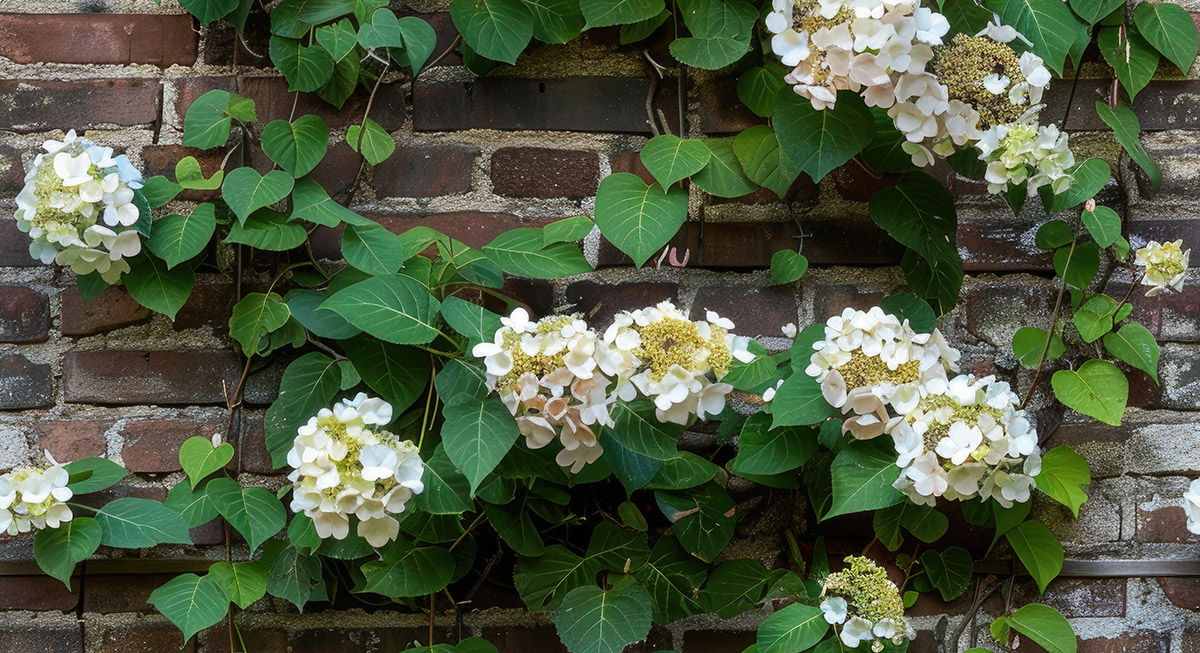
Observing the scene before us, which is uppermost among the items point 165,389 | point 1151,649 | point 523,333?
point 523,333

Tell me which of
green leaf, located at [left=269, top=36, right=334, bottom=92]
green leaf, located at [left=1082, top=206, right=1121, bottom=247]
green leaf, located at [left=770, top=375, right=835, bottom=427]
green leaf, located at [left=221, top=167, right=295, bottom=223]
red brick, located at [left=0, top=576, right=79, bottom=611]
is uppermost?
green leaf, located at [left=269, top=36, right=334, bottom=92]

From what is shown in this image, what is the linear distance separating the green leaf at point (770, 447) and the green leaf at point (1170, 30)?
587mm

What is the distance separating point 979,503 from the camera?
1.00 meters

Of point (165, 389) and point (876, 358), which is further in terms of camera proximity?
point (165, 389)

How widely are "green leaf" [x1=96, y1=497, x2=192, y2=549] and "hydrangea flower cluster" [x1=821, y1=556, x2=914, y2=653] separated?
2.11 ft

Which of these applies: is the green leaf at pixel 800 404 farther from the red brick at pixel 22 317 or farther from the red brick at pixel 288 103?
the red brick at pixel 22 317

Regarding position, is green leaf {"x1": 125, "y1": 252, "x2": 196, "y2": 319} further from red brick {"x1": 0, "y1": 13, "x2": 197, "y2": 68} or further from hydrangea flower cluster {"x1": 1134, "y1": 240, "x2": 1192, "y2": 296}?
hydrangea flower cluster {"x1": 1134, "y1": 240, "x2": 1192, "y2": 296}

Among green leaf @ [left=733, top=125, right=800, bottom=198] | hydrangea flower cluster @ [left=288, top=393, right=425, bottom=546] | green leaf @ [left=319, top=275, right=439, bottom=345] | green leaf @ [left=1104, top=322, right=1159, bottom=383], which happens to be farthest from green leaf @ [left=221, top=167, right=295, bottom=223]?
green leaf @ [left=1104, top=322, right=1159, bottom=383]

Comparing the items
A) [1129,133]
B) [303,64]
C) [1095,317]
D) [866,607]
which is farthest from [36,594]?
[1129,133]

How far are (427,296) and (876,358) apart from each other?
431 millimetres

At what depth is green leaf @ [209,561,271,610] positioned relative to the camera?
965 millimetres

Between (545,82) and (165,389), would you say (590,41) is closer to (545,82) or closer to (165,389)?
(545,82)

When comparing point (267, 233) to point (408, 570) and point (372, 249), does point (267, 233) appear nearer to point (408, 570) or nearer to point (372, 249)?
point (372, 249)

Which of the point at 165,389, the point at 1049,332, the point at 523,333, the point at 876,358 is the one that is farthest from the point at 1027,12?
the point at 165,389
